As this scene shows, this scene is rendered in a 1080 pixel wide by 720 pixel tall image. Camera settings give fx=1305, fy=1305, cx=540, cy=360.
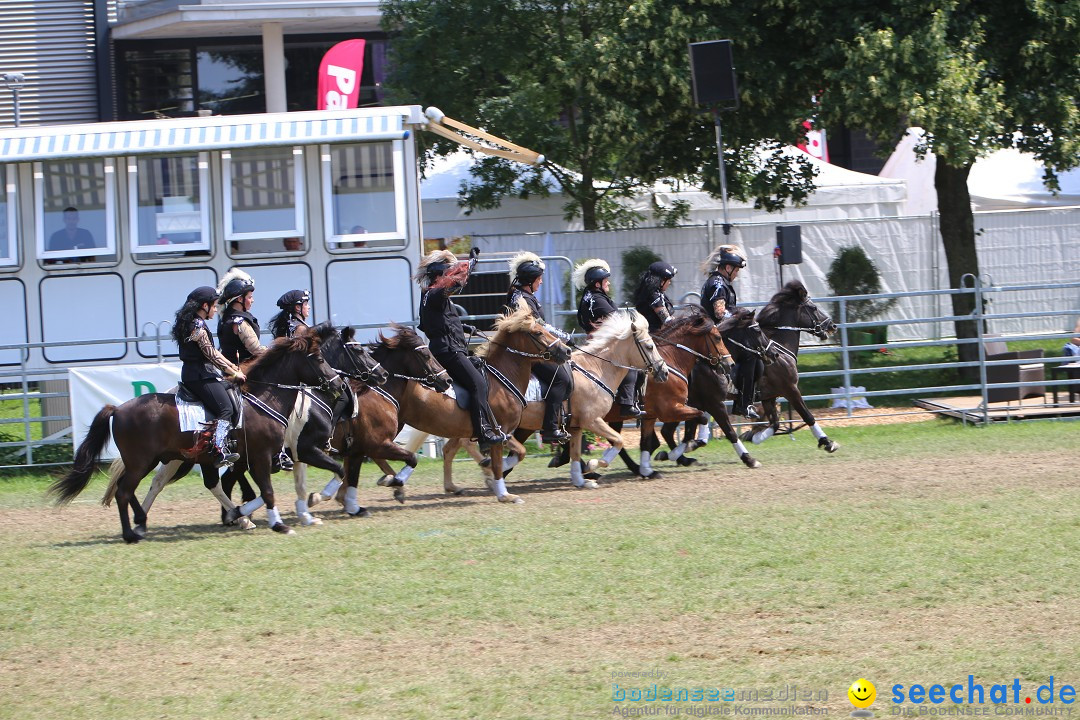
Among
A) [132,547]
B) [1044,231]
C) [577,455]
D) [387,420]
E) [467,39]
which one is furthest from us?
[1044,231]

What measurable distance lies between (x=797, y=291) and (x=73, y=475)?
8095mm

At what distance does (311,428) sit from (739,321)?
5360mm

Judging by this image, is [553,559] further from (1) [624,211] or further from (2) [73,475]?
(1) [624,211]

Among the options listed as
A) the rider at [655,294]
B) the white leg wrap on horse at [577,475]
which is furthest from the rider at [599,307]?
the white leg wrap on horse at [577,475]

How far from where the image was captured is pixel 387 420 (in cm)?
1166

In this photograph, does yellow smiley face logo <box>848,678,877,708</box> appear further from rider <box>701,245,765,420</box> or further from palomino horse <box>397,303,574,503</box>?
rider <box>701,245,765,420</box>

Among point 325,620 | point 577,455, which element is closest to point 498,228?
point 577,455

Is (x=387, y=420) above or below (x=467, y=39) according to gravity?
below

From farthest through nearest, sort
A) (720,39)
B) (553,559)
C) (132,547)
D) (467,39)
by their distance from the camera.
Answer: (467,39) → (720,39) → (132,547) → (553,559)

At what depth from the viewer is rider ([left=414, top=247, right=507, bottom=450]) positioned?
1183 centimetres

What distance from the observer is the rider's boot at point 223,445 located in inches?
409

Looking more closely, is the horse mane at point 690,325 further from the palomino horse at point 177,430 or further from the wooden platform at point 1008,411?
the wooden platform at point 1008,411

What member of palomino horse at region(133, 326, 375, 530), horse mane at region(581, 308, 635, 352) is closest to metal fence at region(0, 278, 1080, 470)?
horse mane at region(581, 308, 635, 352)

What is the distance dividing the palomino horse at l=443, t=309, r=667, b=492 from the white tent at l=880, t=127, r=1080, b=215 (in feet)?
43.2
